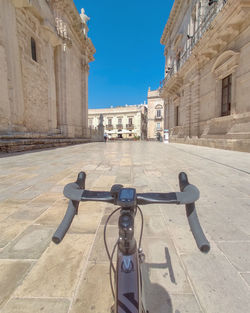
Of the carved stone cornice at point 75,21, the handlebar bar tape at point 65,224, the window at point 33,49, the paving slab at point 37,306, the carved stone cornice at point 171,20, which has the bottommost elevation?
the paving slab at point 37,306

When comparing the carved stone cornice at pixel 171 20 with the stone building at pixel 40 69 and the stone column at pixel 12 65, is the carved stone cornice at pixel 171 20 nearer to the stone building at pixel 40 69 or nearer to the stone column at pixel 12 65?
the stone building at pixel 40 69

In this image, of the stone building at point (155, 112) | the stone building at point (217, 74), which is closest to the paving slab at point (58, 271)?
the stone building at point (217, 74)

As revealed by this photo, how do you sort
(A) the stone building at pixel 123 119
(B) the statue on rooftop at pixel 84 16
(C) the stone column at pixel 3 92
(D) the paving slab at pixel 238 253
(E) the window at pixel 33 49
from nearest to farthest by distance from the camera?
1. (D) the paving slab at pixel 238 253
2. (C) the stone column at pixel 3 92
3. (E) the window at pixel 33 49
4. (B) the statue on rooftop at pixel 84 16
5. (A) the stone building at pixel 123 119

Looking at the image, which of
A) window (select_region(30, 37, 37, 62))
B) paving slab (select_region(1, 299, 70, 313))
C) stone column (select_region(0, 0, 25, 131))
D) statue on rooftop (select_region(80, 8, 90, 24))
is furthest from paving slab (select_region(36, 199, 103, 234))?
statue on rooftop (select_region(80, 8, 90, 24))

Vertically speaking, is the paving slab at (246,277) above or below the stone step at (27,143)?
below

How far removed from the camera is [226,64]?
9.09 metres

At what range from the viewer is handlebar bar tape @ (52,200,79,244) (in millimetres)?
563

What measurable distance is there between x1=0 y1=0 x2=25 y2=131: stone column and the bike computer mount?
32.3ft

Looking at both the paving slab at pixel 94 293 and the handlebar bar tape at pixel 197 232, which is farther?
the paving slab at pixel 94 293

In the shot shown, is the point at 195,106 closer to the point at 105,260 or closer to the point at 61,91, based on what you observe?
the point at 61,91

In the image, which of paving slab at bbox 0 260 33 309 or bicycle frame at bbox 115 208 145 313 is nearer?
bicycle frame at bbox 115 208 145 313

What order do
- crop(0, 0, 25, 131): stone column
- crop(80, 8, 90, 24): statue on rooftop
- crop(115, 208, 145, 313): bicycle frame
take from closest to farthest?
crop(115, 208, 145, 313): bicycle frame < crop(0, 0, 25, 131): stone column < crop(80, 8, 90, 24): statue on rooftop

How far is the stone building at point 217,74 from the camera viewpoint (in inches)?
309

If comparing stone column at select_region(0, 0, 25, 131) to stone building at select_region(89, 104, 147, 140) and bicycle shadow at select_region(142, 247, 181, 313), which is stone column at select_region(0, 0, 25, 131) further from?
stone building at select_region(89, 104, 147, 140)
